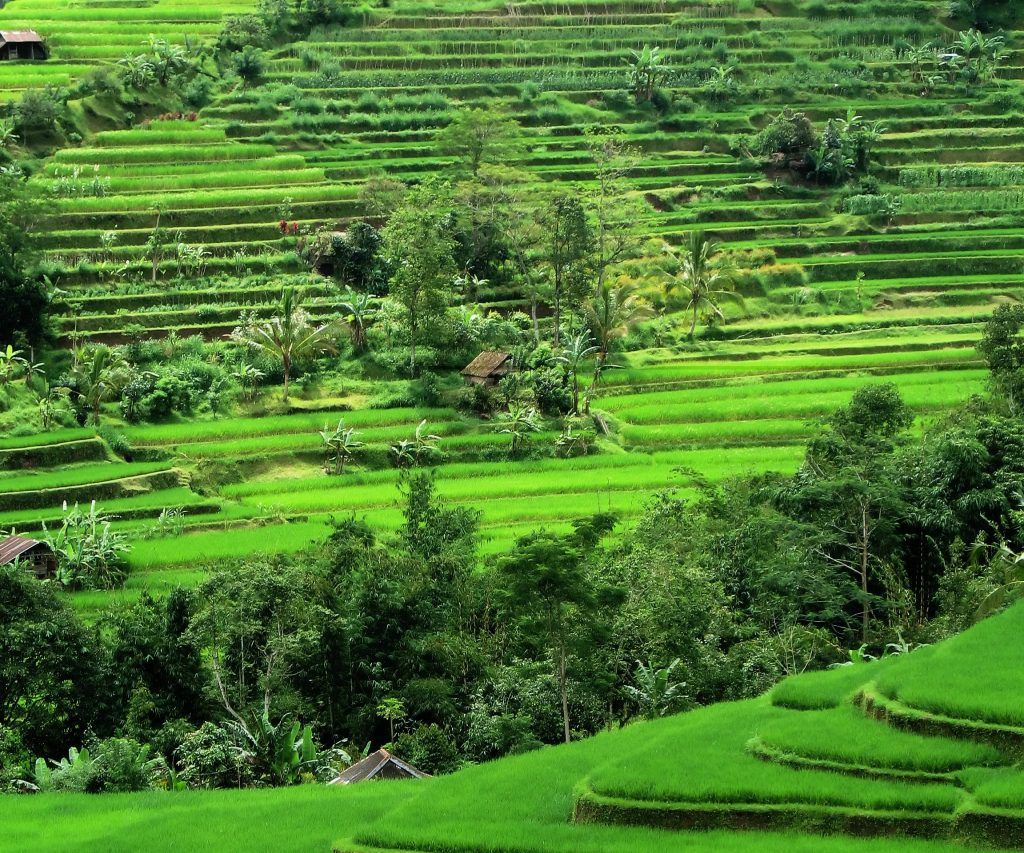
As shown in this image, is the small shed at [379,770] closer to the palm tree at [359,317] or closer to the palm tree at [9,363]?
the palm tree at [9,363]

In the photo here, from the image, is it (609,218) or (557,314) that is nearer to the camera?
(557,314)

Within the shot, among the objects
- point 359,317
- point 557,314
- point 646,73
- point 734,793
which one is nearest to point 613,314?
point 557,314

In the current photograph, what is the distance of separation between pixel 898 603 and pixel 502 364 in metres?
17.2

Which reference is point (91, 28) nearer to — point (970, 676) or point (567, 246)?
point (567, 246)

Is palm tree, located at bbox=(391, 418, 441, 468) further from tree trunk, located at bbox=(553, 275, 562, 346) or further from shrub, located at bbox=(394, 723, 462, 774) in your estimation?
shrub, located at bbox=(394, 723, 462, 774)

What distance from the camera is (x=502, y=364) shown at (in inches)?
1535

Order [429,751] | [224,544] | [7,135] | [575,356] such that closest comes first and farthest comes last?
[429,751] → [224,544] → [575,356] → [7,135]

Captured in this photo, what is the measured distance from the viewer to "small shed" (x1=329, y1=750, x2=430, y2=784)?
19578mm

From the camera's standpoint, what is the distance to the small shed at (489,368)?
38.7 meters

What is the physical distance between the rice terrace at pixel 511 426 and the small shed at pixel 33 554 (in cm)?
15

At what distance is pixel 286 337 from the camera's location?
38.3 meters

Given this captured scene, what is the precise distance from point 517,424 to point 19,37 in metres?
26.6

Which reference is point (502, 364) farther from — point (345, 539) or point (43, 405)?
point (345, 539)

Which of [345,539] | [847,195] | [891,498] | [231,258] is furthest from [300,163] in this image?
[891,498]
